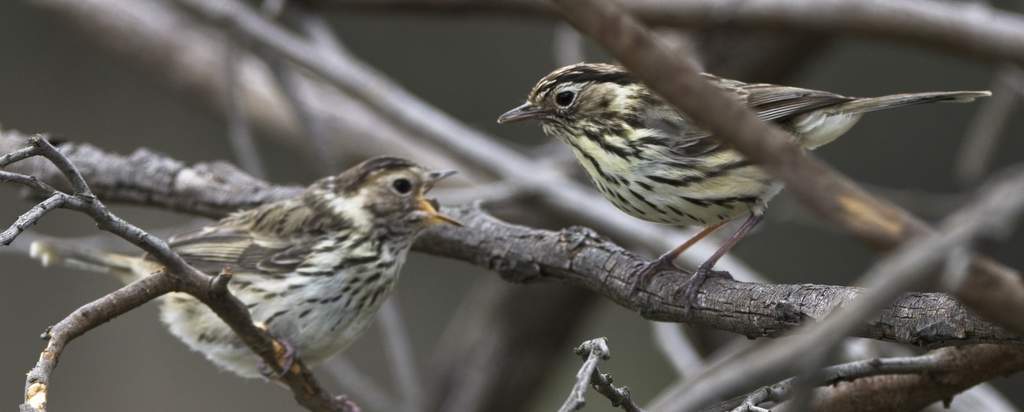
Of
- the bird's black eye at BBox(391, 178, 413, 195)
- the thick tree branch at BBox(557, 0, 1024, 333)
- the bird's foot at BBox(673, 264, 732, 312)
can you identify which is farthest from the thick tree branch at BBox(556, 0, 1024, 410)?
the bird's black eye at BBox(391, 178, 413, 195)

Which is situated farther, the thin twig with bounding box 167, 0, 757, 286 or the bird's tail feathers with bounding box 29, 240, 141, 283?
the thin twig with bounding box 167, 0, 757, 286

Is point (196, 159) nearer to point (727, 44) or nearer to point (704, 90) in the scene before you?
A: point (727, 44)

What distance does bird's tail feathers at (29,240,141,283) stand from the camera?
14.4ft

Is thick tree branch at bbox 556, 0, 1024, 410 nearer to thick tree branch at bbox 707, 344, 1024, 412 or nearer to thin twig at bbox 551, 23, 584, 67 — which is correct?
thick tree branch at bbox 707, 344, 1024, 412

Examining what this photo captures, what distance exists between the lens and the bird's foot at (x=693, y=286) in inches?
129

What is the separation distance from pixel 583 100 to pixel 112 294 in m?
1.96

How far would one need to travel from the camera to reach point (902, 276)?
1.35 m

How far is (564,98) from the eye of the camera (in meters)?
4.16

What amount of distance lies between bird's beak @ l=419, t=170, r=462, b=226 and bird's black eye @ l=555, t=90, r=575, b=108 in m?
0.55

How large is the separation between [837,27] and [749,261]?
4441mm

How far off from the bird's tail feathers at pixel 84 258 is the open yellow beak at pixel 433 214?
115cm

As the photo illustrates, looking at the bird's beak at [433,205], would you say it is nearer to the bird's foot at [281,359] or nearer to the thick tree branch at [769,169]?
the bird's foot at [281,359]

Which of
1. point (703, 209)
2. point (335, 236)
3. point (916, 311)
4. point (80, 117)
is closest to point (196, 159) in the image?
point (80, 117)

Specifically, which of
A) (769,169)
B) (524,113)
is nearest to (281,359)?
(524,113)
